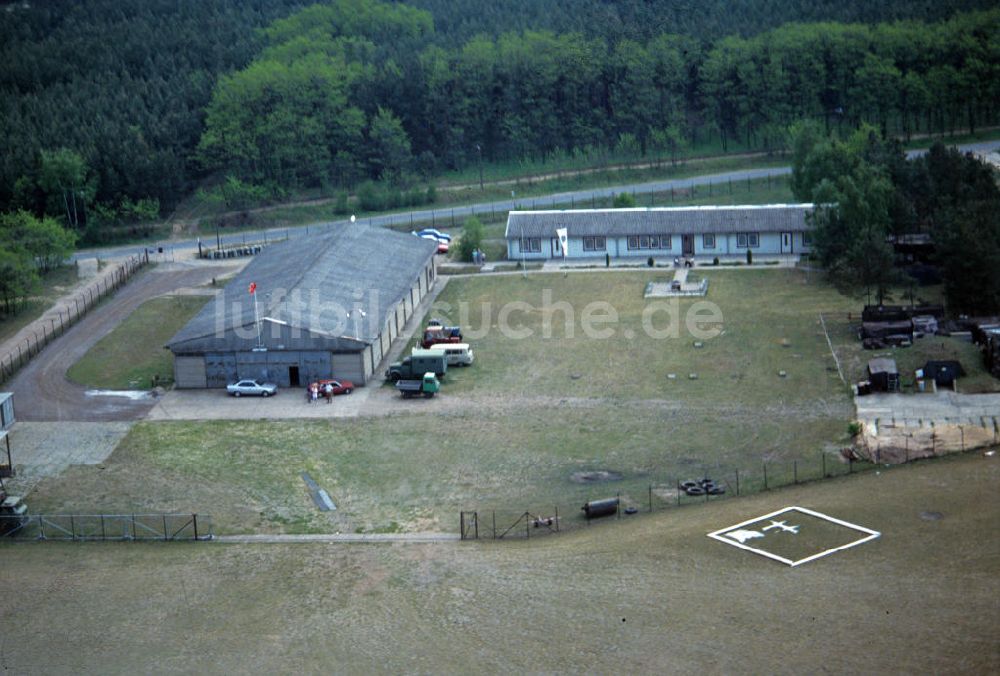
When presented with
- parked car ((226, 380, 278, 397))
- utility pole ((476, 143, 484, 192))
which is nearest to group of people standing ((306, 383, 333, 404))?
parked car ((226, 380, 278, 397))

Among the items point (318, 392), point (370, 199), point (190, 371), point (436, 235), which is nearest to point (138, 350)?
point (190, 371)

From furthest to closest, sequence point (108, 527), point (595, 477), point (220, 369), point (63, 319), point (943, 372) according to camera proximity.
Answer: point (63, 319) → point (220, 369) → point (943, 372) → point (595, 477) → point (108, 527)

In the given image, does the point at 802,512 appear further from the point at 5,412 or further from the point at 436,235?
the point at 436,235

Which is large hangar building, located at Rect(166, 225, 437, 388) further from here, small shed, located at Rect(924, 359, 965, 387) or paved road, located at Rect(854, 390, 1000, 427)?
small shed, located at Rect(924, 359, 965, 387)

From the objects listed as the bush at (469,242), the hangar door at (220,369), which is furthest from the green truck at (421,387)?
the bush at (469,242)

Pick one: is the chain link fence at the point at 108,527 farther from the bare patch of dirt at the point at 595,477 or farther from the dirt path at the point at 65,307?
the dirt path at the point at 65,307

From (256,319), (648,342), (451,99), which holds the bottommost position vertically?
(648,342)

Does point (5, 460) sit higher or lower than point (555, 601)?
higher
